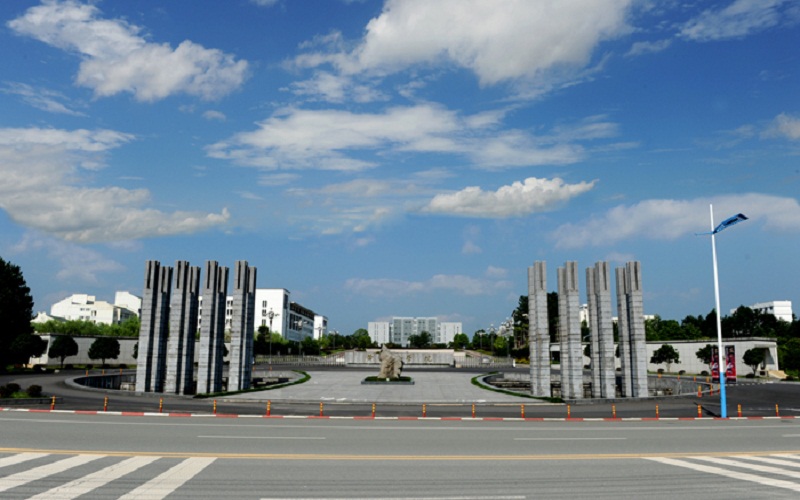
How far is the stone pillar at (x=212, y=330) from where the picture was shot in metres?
45.3

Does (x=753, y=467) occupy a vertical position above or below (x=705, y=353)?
below

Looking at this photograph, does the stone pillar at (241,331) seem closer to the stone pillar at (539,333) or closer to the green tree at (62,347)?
the stone pillar at (539,333)

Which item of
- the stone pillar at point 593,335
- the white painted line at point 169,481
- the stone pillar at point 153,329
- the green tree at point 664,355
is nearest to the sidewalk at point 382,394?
the stone pillar at point 593,335

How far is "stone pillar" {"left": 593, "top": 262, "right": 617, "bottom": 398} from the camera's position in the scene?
1688 inches

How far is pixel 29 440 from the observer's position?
1916cm

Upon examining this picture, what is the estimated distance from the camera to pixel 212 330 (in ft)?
155

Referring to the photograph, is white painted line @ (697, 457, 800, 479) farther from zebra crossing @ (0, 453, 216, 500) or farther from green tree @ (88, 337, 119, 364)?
green tree @ (88, 337, 119, 364)

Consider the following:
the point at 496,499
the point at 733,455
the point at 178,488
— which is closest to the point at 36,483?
the point at 178,488

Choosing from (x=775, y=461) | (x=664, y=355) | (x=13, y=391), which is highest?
(x=664, y=355)

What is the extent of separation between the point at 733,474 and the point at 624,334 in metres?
30.9

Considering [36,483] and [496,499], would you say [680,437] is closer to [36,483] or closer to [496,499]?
[496,499]

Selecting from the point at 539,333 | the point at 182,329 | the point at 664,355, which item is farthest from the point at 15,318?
the point at 664,355

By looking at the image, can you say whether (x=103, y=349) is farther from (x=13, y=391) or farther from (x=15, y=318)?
(x=13, y=391)

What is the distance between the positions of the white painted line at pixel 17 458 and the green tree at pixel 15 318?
63564mm
